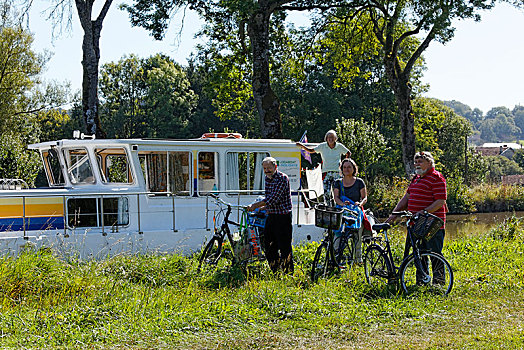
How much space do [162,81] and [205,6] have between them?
36321mm

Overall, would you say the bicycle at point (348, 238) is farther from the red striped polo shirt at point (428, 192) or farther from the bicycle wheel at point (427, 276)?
the bicycle wheel at point (427, 276)

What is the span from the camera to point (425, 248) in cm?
854

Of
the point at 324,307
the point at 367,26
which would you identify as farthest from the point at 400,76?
the point at 324,307

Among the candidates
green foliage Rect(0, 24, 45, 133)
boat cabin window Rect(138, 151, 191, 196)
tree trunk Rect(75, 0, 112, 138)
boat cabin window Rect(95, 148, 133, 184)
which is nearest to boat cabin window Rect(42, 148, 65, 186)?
boat cabin window Rect(95, 148, 133, 184)

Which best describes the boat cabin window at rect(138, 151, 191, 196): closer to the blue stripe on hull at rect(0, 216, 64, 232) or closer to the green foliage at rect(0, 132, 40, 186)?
the blue stripe on hull at rect(0, 216, 64, 232)

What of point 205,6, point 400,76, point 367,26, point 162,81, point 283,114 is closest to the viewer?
point 205,6

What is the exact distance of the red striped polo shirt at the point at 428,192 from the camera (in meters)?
8.41

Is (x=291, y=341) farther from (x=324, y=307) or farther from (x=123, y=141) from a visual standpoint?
(x=123, y=141)

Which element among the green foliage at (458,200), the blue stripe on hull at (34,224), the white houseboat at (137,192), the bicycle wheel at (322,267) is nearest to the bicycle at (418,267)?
the bicycle wheel at (322,267)

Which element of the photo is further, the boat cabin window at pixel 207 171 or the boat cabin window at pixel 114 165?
the boat cabin window at pixel 207 171

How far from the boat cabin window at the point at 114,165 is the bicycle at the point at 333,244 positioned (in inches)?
197

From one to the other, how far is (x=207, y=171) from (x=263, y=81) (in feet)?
21.6

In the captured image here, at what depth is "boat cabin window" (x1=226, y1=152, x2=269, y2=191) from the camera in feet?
42.7

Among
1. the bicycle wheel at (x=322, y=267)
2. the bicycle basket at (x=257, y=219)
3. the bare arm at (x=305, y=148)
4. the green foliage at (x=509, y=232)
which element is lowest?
the green foliage at (x=509, y=232)
